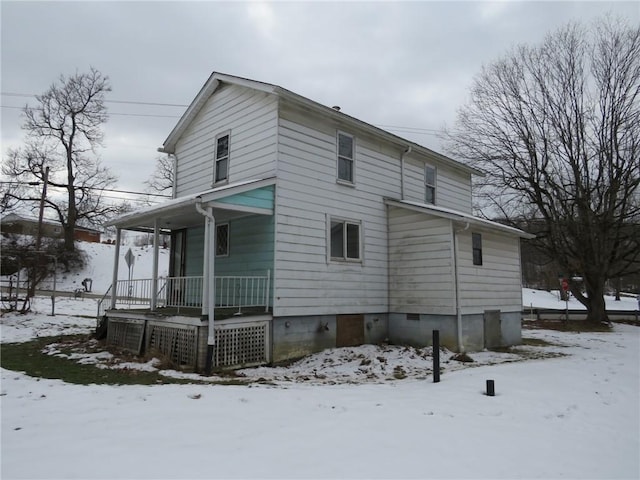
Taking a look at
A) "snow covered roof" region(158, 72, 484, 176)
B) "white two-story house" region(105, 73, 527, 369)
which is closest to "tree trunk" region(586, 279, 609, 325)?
"white two-story house" region(105, 73, 527, 369)

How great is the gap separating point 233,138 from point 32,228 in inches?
1535

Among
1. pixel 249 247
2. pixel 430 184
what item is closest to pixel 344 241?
pixel 249 247

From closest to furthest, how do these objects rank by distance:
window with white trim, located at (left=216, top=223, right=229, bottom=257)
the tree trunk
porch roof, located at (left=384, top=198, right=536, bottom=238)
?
porch roof, located at (left=384, top=198, right=536, bottom=238)
window with white trim, located at (left=216, top=223, right=229, bottom=257)
the tree trunk

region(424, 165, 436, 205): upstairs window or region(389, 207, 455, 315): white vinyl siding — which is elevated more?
region(424, 165, 436, 205): upstairs window

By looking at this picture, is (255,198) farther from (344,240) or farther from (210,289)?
(344,240)

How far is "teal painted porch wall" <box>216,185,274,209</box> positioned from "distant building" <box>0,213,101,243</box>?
81.6 feet

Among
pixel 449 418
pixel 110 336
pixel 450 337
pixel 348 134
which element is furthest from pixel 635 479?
pixel 110 336

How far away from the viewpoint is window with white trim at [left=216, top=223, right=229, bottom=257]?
11.8 meters

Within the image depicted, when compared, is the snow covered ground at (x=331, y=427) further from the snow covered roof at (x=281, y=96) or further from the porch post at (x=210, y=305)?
the snow covered roof at (x=281, y=96)

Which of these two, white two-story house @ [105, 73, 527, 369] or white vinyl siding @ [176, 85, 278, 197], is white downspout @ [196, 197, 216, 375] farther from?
white vinyl siding @ [176, 85, 278, 197]

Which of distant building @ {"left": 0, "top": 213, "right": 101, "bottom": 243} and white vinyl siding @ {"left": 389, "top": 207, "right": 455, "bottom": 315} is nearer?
white vinyl siding @ {"left": 389, "top": 207, "right": 455, "bottom": 315}

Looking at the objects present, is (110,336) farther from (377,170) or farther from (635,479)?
(635,479)

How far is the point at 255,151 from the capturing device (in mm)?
11219

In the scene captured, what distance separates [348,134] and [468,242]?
4430mm
